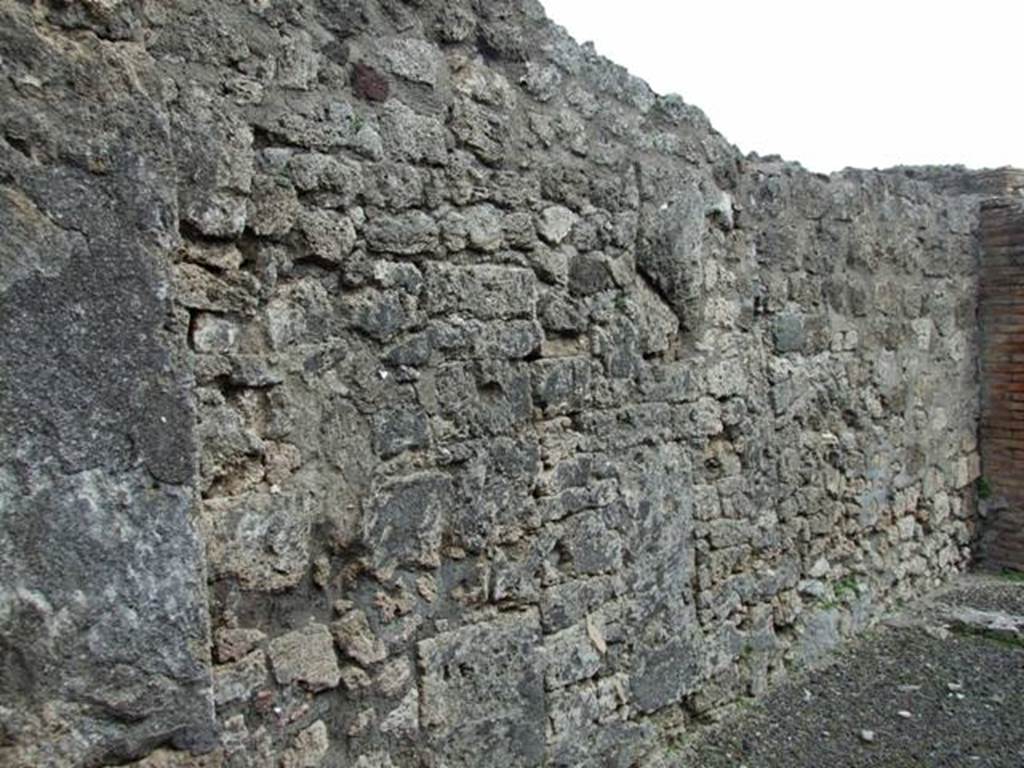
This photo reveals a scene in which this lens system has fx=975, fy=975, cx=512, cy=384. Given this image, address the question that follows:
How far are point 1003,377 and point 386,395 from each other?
516 cm

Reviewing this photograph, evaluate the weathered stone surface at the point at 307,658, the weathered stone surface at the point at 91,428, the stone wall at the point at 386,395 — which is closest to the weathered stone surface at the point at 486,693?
the stone wall at the point at 386,395

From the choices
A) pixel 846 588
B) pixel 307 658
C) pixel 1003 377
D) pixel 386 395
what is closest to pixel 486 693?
pixel 307 658

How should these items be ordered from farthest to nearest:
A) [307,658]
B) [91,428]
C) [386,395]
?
[386,395]
[307,658]
[91,428]

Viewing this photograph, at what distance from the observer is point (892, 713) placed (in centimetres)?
399

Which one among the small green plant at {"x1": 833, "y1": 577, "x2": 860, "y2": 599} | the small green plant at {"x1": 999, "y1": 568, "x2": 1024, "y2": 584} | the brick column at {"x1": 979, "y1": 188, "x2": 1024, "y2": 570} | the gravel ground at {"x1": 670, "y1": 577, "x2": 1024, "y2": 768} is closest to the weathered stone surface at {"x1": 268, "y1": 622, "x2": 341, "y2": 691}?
the gravel ground at {"x1": 670, "y1": 577, "x2": 1024, "y2": 768}

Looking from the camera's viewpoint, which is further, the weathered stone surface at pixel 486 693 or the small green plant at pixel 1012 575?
A: the small green plant at pixel 1012 575

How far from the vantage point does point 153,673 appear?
1628 mm

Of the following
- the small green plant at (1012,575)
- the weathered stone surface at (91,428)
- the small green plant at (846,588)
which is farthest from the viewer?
the small green plant at (1012,575)

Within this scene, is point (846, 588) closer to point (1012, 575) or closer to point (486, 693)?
point (1012, 575)

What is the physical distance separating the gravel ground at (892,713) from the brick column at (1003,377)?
64.4 inches

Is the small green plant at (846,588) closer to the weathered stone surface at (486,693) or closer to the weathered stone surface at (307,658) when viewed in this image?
the weathered stone surface at (486,693)

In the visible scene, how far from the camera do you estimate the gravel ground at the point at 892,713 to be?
3615mm

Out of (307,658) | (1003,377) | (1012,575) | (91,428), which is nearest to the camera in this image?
(91,428)

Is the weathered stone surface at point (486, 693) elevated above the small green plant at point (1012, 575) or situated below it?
above
